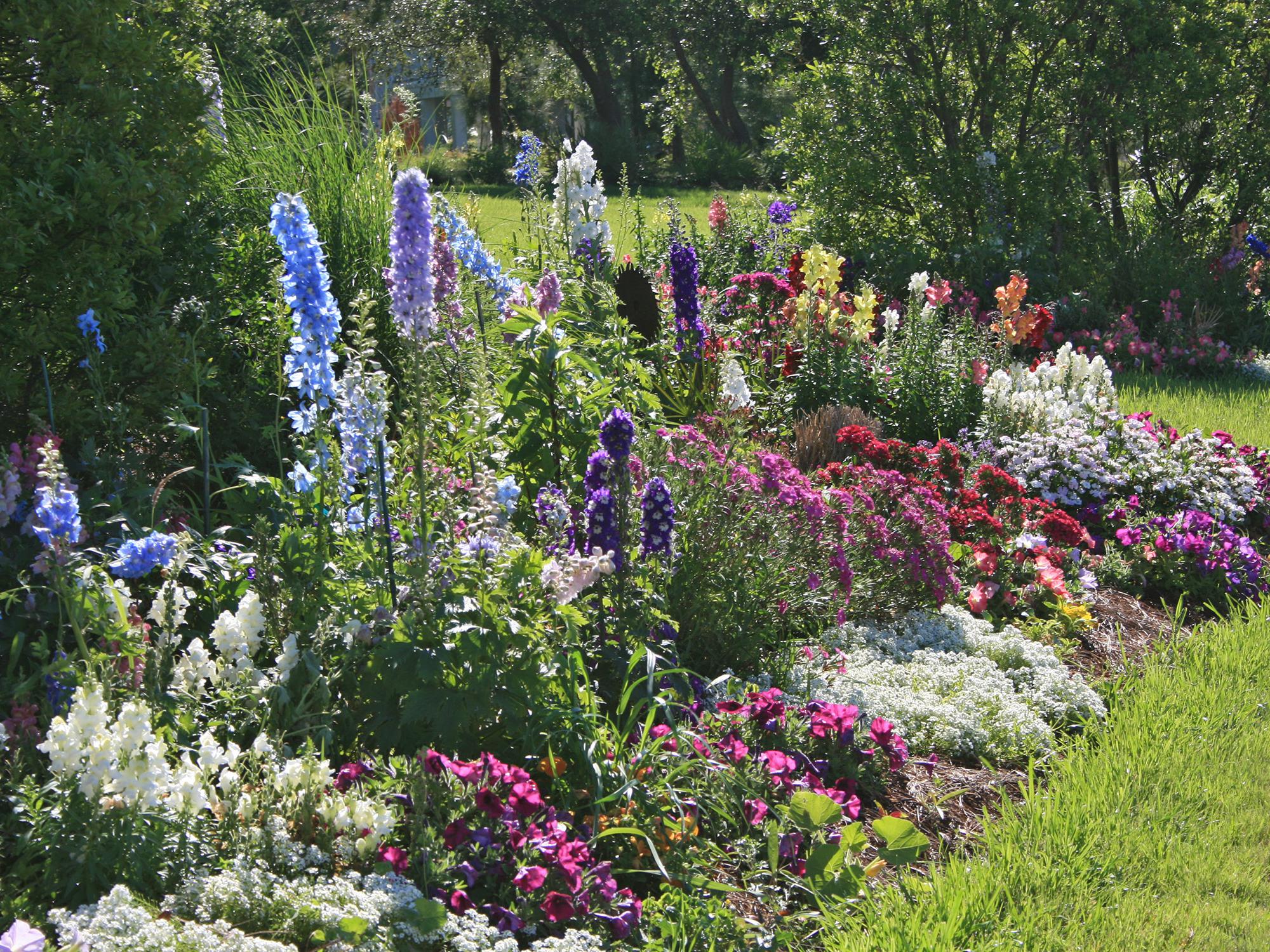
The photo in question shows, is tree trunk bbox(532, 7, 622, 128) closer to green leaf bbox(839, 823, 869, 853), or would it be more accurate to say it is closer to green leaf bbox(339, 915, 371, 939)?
green leaf bbox(839, 823, 869, 853)

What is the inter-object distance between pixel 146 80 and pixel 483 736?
9.54 ft

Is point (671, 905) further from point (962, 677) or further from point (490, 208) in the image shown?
point (490, 208)

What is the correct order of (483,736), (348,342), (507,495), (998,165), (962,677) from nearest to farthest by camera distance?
1. (483,736)
2. (507,495)
3. (962,677)
4. (348,342)
5. (998,165)

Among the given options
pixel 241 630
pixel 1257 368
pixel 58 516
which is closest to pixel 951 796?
pixel 241 630

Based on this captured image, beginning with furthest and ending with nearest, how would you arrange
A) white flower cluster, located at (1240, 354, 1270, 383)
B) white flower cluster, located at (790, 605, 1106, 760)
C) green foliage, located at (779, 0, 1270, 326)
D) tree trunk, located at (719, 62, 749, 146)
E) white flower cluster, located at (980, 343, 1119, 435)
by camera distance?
tree trunk, located at (719, 62, 749, 146), green foliage, located at (779, 0, 1270, 326), white flower cluster, located at (1240, 354, 1270, 383), white flower cluster, located at (980, 343, 1119, 435), white flower cluster, located at (790, 605, 1106, 760)

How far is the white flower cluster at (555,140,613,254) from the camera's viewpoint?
18.8 ft

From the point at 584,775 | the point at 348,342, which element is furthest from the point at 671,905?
the point at 348,342

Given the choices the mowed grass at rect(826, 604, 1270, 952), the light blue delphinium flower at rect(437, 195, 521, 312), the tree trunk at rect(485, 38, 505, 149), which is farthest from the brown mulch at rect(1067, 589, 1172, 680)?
the tree trunk at rect(485, 38, 505, 149)

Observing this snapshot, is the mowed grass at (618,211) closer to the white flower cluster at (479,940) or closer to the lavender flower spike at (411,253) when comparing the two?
the lavender flower spike at (411,253)

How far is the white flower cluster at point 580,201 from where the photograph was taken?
5.74 metres

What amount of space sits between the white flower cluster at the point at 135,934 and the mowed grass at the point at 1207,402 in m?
6.65

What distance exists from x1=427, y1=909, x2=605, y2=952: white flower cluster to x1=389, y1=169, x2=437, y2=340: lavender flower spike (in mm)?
1437

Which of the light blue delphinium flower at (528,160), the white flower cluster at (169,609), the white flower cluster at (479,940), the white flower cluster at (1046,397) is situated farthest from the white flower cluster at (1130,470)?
the white flower cluster at (169,609)

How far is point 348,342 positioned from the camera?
578 centimetres
